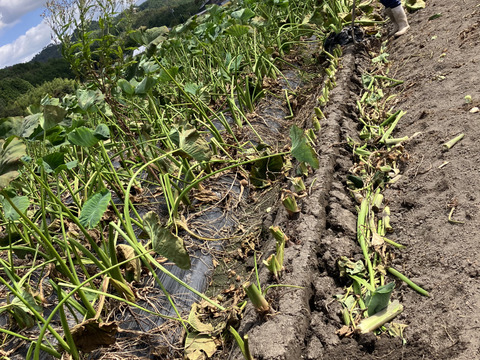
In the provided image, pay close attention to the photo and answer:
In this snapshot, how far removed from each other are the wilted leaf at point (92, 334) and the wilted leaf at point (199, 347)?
0.25 meters

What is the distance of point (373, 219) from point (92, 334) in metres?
1.07

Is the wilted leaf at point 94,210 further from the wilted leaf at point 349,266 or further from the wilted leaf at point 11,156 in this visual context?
the wilted leaf at point 349,266

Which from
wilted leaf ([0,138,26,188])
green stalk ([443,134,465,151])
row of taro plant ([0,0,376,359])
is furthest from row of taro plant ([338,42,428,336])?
wilted leaf ([0,138,26,188])

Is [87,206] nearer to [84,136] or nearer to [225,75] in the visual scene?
[84,136]

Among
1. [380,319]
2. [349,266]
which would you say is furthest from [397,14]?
[380,319]

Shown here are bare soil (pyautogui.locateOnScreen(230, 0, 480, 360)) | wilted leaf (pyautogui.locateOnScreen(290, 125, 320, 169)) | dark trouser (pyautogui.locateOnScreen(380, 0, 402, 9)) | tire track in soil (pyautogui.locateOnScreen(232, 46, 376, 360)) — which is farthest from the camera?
dark trouser (pyautogui.locateOnScreen(380, 0, 402, 9))

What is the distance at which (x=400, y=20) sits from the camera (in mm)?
3408

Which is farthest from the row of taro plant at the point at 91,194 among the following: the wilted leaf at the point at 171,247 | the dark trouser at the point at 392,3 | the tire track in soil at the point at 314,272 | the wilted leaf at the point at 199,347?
the dark trouser at the point at 392,3

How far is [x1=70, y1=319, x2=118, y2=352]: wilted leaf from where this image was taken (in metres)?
1.25

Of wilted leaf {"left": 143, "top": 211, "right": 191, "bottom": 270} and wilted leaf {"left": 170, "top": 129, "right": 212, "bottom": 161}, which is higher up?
wilted leaf {"left": 170, "top": 129, "right": 212, "bottom": 161}

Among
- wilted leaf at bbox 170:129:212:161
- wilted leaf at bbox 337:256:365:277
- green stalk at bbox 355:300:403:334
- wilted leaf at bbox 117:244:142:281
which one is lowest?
green stalk at bbox 355:300:403:334

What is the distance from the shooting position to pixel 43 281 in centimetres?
187

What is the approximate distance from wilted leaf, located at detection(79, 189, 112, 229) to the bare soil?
57 centimetres

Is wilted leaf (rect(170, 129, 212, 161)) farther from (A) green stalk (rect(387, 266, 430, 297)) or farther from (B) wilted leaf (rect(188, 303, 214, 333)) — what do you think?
(A) green stalk (rect(387, 266, 430, 297))
